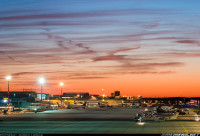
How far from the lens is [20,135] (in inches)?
1537

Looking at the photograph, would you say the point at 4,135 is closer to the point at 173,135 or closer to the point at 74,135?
the point at 74,135

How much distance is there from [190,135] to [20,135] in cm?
1987

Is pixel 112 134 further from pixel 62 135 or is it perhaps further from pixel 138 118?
pixel 138 118

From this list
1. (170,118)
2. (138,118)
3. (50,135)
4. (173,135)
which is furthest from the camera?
(170,118)

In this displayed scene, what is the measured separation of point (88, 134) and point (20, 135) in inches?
338

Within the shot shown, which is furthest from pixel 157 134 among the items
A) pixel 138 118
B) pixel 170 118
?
pixel 170 118

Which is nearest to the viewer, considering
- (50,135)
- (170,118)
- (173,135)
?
(173,135)

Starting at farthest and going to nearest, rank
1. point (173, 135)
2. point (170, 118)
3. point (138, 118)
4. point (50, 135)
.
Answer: point (170, 118) < point (138, 118) < point (50, 135) < point (173, 135)

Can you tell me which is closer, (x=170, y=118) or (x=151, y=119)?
(x=151, y=119)

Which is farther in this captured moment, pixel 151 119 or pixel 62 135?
pixel 151 119

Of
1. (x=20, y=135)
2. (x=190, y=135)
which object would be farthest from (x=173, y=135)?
(x=20, y=135)

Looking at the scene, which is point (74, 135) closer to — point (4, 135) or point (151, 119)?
point (4, 135)

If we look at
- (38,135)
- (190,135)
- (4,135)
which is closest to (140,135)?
(190,135)

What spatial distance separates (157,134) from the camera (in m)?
41.3
